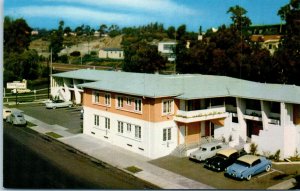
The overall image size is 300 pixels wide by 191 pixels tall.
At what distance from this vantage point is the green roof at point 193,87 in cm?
2775

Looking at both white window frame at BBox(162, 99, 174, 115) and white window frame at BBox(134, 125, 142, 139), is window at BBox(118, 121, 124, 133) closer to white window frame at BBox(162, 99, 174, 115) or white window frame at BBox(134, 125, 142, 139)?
white window frame at BBox(134, 125, 142, 139)

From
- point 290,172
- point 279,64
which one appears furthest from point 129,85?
point 279,64

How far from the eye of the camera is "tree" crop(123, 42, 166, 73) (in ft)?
198

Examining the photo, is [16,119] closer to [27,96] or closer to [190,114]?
[27,96]

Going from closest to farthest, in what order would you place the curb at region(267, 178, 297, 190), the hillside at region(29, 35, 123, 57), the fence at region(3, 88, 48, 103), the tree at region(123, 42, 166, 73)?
the curb at region(267, 178, 297, 190)
the fence at region(3, 88, 48, 103)
the hillside at region(29, 35, 123, 57)
the tree at region(123, 42, 166, 73)

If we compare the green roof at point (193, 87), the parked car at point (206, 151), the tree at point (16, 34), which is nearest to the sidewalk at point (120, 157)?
the parked car at point (206, 151)

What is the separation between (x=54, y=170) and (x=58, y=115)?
48.4ft

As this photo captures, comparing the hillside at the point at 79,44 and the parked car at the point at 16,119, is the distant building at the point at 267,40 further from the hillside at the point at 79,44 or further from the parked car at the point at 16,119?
the parked car at the point at 16,119

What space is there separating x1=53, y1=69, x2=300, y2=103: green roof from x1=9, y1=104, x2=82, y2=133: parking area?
5.14 metres

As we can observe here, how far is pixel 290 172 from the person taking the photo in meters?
24.0

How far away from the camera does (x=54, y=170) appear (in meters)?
25.6

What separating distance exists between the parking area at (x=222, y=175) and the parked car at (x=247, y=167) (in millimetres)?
298

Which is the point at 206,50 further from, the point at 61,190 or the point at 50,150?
the point at 61,190

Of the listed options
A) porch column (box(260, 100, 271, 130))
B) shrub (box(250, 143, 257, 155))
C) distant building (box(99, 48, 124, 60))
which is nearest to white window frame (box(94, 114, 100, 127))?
shrub (box(250, 143, 257, 155))
